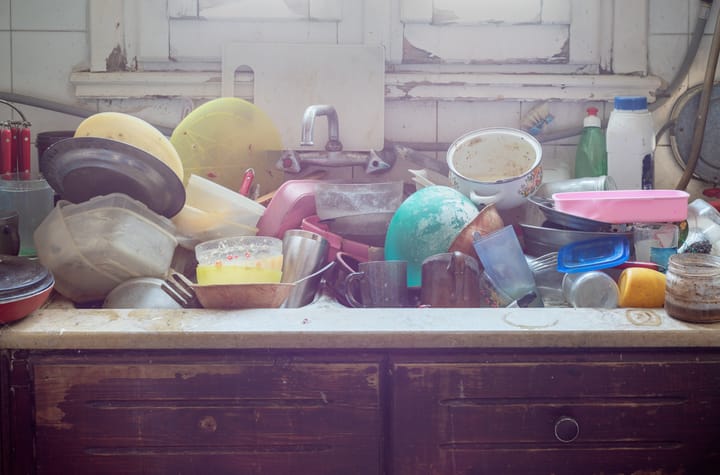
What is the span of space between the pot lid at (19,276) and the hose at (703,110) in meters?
1.44

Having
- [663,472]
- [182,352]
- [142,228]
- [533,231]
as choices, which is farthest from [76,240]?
[663,472]

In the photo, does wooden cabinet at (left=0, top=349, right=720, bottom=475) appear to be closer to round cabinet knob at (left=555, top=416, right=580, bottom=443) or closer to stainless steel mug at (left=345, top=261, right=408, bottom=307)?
round cabinet knob at (left=555, top=416, right=580, bottom=443)

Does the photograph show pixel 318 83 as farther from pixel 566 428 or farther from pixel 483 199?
pixel 566 428

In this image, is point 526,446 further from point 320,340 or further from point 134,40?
point 134,40

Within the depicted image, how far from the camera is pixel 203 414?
Result: 121 centimetres

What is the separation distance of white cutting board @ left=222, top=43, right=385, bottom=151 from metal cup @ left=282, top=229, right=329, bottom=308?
0.46 meters

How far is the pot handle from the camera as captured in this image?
5.12ft

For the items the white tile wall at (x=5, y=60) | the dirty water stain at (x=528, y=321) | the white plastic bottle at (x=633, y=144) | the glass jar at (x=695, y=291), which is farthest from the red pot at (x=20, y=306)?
the white plastic bottle at (x=633, y=144)

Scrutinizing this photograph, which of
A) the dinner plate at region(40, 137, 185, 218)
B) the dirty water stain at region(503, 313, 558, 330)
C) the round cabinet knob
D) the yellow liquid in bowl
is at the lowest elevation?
the round cabinet knob

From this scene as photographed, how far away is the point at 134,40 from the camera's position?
191 centimetres

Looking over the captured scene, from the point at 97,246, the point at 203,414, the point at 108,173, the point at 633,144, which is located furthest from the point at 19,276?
the point at 633,144

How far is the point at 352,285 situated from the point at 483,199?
346 millimetres

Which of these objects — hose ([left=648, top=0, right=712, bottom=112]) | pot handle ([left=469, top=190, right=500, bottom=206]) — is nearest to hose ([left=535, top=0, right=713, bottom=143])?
hose ([left=648, top=0, right=712, bottom=112])

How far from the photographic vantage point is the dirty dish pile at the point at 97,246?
1.39 metres
